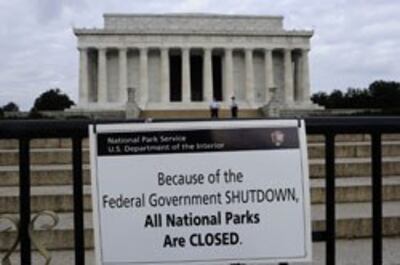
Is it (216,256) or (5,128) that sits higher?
(5,128)

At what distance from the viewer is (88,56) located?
269 ft

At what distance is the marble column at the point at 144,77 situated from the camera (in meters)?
80.2

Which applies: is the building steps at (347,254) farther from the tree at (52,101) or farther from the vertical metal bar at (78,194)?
the tree at (52,101)

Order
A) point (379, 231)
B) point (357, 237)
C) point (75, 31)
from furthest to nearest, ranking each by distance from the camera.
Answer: point (75, 31)
point (357, 237)
point (379, 231)

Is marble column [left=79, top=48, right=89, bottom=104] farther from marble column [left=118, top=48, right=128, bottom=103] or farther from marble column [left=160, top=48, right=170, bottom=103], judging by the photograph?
marble column [left=160, top=48, right=170, bottom=103]

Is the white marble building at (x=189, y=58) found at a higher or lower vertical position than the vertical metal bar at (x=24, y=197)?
higher

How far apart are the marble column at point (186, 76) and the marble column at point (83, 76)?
530 inches

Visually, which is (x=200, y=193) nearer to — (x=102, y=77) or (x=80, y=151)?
(x=80, y=151)

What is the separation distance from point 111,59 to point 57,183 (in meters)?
74.7

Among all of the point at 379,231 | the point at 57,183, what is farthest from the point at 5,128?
the point at 57,183

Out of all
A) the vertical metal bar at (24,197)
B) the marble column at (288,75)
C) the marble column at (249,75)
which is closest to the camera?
the vertical metal bar at (24,197)

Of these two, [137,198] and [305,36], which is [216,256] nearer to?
[137,198]

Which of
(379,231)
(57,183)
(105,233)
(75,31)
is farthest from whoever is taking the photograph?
(75,31)

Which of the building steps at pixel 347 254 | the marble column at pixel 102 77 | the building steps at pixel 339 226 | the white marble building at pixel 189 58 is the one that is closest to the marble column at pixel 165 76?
the white marble building at pixel 189 58
